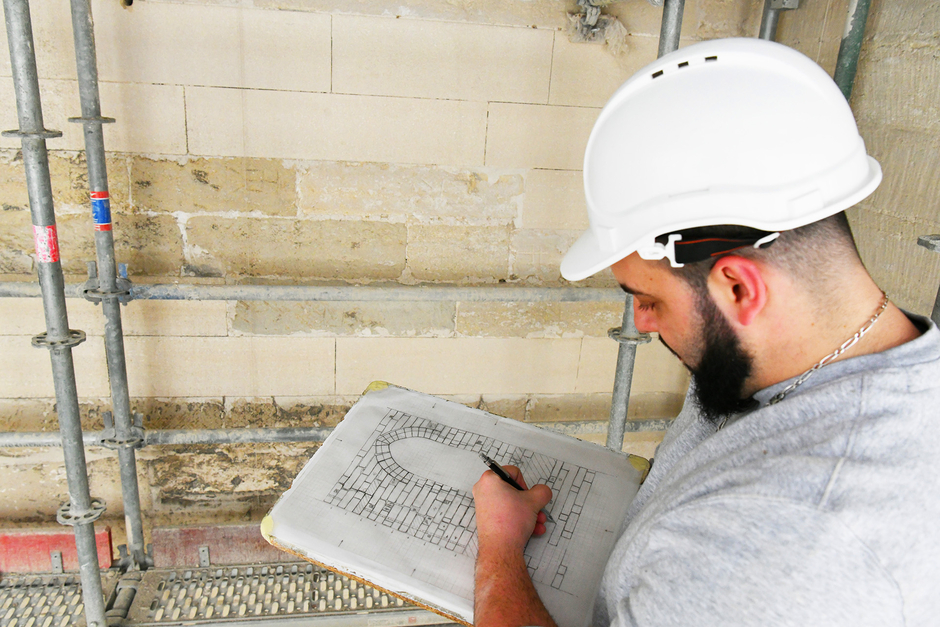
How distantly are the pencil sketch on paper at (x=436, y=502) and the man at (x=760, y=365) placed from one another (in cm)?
8

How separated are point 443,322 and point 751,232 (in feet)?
5.38

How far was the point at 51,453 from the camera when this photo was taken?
238cm

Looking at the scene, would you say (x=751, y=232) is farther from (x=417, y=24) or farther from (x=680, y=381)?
(x=680, y=381)

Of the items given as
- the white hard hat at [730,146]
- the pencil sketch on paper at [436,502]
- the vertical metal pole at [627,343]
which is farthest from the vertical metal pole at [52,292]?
the vertical metal pole at [627,343]

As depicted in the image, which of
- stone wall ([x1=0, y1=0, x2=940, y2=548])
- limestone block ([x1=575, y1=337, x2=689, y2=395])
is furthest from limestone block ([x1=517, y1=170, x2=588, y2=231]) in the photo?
limestone block ([x1=575, y1=337, x2=689, y2=395])

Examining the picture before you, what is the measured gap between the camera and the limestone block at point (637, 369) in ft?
8.48

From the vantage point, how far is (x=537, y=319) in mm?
2500

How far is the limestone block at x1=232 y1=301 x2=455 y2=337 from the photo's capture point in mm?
2324

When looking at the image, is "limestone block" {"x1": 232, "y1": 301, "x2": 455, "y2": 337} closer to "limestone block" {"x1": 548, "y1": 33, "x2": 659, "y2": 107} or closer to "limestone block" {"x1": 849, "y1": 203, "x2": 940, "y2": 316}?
"limestone block" {"x1": 548, "y1": 33, "x2": 659, "y2": 107}

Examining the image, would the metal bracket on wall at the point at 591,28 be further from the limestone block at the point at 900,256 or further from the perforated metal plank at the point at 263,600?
the perforated metal plank at the point at 263,600

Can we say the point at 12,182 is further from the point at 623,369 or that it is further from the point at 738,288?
the point at 738,288

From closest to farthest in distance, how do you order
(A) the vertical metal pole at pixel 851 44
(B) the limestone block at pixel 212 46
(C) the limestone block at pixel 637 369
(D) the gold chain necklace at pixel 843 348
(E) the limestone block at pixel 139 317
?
(D) the gold chain necklace at pixel 843 348 < (A) the vertical metal pole at pixel 851 44 < (B) the limestone block at pixel 212 46 < (E) the limestone block at pixel 139 317 < (C) the limestone block at pixel 637 369

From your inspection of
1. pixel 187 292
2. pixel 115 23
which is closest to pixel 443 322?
pixel 187 292

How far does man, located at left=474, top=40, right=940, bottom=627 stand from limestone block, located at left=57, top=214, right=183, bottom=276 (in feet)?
5.37
